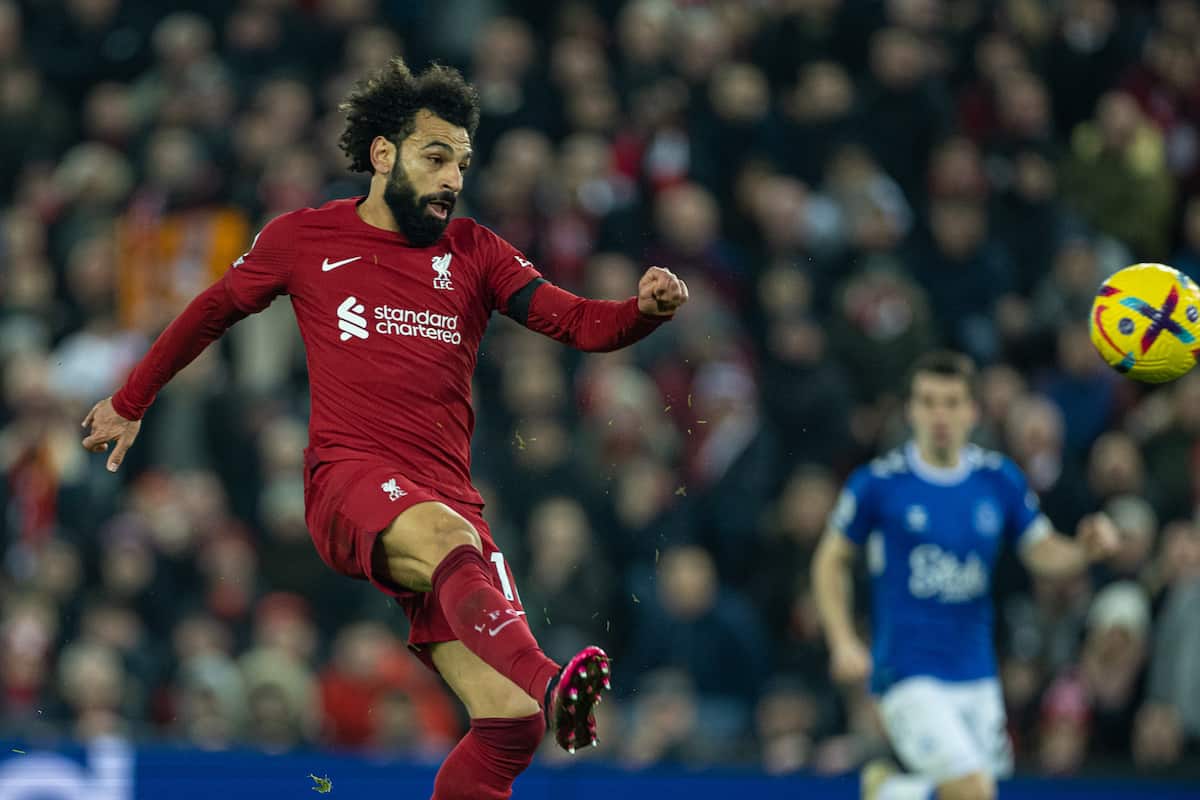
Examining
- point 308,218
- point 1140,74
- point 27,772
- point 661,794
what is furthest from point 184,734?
point 1140,74

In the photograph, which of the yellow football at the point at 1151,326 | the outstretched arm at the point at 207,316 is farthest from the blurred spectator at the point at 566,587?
the outstretched arm at the point at 207,316

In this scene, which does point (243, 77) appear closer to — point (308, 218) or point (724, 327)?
point (724, 327)

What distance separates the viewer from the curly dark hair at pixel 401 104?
6992 millimetres

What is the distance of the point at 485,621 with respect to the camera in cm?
631

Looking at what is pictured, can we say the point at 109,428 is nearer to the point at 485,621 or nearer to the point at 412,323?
the point at 412,323

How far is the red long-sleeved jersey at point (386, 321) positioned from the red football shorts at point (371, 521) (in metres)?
0.08

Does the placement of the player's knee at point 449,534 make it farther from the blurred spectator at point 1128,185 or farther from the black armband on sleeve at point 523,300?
the blurred spectator at point 1128,185

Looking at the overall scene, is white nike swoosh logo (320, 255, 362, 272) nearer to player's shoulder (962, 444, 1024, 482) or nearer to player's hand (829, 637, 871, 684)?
player's hand (829, 637, 871, 684)

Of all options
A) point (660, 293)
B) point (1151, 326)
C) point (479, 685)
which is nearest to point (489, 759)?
point (479, 685)

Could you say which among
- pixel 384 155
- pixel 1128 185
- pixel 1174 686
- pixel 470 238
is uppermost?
pixel 1128 185

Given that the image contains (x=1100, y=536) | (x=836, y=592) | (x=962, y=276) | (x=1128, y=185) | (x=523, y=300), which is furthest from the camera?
(x=1128, y=185)

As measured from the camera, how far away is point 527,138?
12.5 m

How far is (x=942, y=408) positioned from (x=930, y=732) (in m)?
1.49

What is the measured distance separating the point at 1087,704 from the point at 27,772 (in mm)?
5377
